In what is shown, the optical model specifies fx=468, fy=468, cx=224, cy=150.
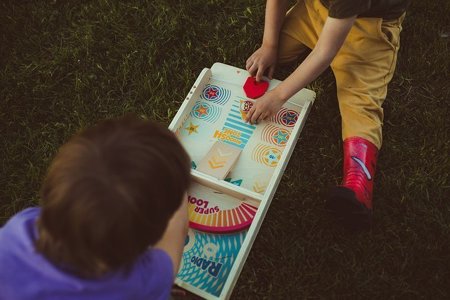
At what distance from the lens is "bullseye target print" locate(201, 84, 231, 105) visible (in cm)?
135

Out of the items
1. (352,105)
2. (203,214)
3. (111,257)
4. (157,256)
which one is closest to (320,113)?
(352,105)

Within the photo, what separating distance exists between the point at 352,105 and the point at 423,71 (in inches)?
14.1

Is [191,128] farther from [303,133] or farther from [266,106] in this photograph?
[303,133]

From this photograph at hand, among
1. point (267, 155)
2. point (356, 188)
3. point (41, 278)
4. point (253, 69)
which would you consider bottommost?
point (356, 188)

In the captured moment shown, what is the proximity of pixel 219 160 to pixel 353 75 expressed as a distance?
45cm

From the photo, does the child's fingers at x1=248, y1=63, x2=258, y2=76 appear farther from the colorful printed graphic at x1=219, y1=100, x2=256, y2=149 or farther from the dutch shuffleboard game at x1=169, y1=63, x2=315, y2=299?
the colorful printed graphic at x1=219, y1=100, x2=256, y2=149

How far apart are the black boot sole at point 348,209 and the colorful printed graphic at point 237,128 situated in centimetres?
27

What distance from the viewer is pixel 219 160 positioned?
1.23m

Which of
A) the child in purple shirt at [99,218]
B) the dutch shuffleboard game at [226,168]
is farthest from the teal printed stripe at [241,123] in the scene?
the child in purple shirt at [99,218]

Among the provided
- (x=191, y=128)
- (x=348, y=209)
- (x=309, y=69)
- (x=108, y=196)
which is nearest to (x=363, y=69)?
(x=309, y=69)

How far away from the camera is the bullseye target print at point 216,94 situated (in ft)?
4.42

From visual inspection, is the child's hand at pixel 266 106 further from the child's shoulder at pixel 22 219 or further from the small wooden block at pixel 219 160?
the child's shoulder at pixel 22 219

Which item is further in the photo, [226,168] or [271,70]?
[271,70]

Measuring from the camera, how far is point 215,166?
1215 mm
